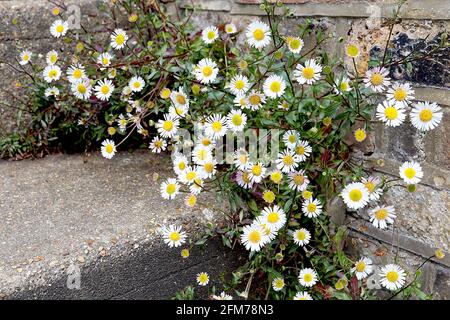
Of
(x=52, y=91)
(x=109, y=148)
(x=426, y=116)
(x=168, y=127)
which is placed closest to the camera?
(x=426, y=116)

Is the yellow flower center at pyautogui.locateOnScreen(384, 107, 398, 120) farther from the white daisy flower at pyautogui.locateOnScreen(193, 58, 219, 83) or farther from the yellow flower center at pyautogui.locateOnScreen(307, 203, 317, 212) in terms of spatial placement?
the white daisy flower at pyautogui.locateOnScreen(193, 58, 219, 83)

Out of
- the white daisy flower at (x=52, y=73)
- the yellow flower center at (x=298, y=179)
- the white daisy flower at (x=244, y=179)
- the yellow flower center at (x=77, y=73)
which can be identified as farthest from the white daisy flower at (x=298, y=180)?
the white daisy flower at (x=52, y=73)

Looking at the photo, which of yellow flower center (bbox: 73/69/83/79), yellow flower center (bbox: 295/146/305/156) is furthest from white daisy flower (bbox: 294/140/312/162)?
yellow flower center (bbox: 73/69/83/79)

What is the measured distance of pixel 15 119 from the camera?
7.56ft

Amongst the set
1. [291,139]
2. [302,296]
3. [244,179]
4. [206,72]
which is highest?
[206,72]

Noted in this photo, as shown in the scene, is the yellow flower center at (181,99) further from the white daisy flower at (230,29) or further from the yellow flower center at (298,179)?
the yellow flower center at (298,179)

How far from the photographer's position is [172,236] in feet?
5.35

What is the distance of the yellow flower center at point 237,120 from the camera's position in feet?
5.38

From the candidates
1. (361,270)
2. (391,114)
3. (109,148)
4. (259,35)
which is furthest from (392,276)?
(109,148)

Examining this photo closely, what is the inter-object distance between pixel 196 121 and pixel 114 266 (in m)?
0.55

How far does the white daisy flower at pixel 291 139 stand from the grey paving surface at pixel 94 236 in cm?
37

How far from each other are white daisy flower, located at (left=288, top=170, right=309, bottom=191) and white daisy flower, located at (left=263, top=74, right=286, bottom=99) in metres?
0.25

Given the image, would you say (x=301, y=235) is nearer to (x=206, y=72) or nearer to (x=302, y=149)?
(x=302, y=149)

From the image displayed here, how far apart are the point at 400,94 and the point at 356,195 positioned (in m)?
0.31
